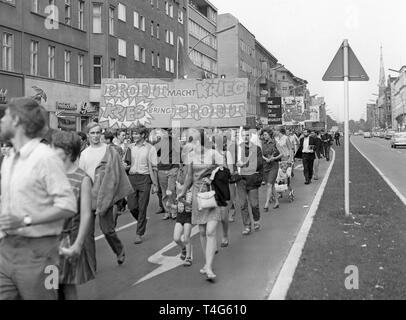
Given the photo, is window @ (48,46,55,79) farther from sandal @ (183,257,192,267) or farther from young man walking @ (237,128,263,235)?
sandal @ (183,257,192,267)

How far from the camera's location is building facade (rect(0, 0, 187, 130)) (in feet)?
93.8

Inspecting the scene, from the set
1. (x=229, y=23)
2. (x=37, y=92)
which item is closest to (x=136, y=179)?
(x=37, y=92)

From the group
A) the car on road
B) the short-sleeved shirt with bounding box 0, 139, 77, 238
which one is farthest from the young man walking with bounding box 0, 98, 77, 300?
the car on road

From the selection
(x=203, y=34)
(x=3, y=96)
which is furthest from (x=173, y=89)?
(x=203, y=34)

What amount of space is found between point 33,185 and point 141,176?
19.5 ft

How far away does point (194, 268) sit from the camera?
23.4 feet

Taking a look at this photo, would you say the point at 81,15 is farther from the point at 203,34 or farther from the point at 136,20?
the point at 203,34

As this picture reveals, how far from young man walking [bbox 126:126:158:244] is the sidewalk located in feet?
8.54

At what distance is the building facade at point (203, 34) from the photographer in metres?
64.6

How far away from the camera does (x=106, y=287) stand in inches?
244

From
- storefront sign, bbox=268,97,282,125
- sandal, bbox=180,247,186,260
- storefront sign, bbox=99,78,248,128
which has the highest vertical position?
storefront sign, bbox=268,97,282,125
